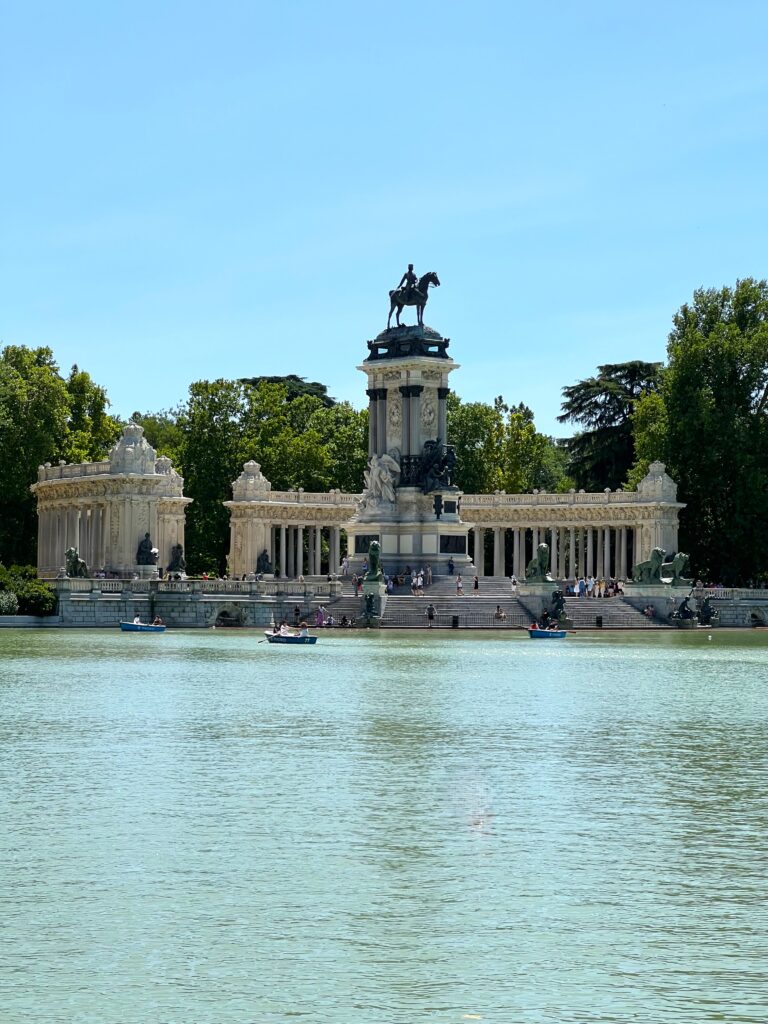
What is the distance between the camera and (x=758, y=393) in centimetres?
9806

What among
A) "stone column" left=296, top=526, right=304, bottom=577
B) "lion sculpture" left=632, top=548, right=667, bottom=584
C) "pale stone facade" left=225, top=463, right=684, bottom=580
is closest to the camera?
"lion sculpture" left=632, top=548, right=667, bottom=584

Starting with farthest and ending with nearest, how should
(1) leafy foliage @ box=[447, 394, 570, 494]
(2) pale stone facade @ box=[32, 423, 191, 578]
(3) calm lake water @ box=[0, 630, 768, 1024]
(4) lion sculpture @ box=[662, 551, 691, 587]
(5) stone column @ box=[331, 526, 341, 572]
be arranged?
(1) leafy foliage @ box=[447, 394, 570, 494] < (5) stone column @ box=[331, 526, 341, 572] < (2) pale stone facade @ box=[32, 423, 191, 578] < (4) lion sculpture @ box=[662, 551, 691, 587] < (3) calm lake water @ box=[0, 630, 768, 1024]

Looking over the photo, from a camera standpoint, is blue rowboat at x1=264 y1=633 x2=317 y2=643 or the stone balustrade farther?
the stone balustrade

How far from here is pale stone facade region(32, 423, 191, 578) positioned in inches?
3686

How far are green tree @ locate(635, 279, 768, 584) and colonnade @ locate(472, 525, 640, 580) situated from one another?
142 inches

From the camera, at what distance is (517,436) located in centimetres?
11794

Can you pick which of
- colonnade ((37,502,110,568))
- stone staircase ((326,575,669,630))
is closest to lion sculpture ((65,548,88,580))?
colonnade ((37,502,110,568))

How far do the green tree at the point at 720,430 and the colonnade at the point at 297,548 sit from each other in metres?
18.1

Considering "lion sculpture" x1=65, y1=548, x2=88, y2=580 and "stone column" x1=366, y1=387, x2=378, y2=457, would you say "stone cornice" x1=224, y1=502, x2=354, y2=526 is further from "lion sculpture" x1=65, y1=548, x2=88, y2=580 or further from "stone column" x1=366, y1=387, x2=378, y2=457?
"lion sculpture" x1=65, y1=548, x2=88, y2=580

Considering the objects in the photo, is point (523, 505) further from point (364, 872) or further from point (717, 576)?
A: point (364, 872)

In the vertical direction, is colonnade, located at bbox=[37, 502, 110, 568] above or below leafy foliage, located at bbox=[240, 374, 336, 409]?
below

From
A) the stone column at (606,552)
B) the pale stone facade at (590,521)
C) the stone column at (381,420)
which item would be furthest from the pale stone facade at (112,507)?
the stone column at (606,552)

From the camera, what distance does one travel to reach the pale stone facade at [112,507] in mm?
93625

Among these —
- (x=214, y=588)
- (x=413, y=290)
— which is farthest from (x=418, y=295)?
(x=214, y=588)
